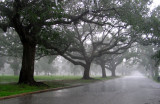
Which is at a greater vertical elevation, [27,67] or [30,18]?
[30,18]

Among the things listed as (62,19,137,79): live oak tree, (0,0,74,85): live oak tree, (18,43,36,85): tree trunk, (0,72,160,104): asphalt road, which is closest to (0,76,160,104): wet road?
(0,72,160,104): asphalt road

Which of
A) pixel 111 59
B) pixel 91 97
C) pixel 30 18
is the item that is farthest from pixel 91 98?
pixel 111 59

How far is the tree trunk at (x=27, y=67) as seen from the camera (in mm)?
16038

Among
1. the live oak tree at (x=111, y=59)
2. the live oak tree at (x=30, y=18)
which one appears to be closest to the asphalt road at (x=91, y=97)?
the live oak tree at (x=30, y=18)

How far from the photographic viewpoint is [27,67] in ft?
53.9

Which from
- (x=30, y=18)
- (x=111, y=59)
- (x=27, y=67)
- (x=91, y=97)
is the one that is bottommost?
(x=91, y=97)

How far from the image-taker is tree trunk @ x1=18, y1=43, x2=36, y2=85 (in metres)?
16.0

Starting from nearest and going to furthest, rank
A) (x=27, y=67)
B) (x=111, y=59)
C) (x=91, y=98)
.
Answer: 1. (x=91, y=98)
2. (x=27, y=67)
3. (x=111, y=59)

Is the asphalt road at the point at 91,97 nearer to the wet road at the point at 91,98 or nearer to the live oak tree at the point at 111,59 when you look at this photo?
the wet road at the point at 91,98

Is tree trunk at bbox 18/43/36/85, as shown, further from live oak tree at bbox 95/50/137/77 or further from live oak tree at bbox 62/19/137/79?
live oak tree at bbox 95/50/137/77

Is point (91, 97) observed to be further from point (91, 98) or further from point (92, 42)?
point (92, 42)

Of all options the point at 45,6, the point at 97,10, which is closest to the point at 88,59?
the point at 97,10

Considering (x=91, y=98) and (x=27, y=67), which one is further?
(x=27, y=67)

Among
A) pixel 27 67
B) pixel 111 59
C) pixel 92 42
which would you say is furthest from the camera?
pixel 111 59
